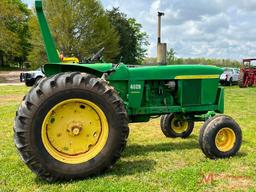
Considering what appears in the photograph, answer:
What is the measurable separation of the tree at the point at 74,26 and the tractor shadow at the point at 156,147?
32902 mm

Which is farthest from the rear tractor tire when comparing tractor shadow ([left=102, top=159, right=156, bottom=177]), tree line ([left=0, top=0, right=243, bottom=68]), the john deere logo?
tractor shadow ([left=102, top=159, right=156, bottom=177])

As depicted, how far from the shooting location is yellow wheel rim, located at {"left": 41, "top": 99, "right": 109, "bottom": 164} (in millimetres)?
4703

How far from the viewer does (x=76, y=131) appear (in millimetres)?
4801

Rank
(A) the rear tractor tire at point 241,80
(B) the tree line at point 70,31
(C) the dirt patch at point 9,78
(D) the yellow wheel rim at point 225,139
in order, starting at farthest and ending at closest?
(B) the tree line at point 70,31
(C) the dirt patch at point 9,78
(A) the rear tractor tire at point 241,80
(D) the yellow wheel rim at point 225,139

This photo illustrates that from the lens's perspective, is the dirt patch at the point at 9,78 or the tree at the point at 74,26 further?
the tree at the point at 74,26

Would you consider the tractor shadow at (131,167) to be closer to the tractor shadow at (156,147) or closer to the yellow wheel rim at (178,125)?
the tractor shadow at (156,147)

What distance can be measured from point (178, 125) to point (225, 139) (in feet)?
5.46

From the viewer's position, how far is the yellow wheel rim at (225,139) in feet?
18.6

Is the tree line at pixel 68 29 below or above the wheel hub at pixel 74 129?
above

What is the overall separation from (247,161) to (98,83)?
8.20 ft

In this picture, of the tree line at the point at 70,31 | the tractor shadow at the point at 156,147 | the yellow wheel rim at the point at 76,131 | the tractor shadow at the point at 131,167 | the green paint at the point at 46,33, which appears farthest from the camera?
the tree line at the point at 70,31

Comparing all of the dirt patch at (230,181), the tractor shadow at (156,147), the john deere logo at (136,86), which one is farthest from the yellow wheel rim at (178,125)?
the dirt patch at (230,181)

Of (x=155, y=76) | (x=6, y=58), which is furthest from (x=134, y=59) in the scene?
(x=155, y=76)

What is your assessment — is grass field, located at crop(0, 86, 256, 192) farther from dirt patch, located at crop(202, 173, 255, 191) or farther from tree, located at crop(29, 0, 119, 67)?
tree, located at crop(29, 0, 119, 67)
